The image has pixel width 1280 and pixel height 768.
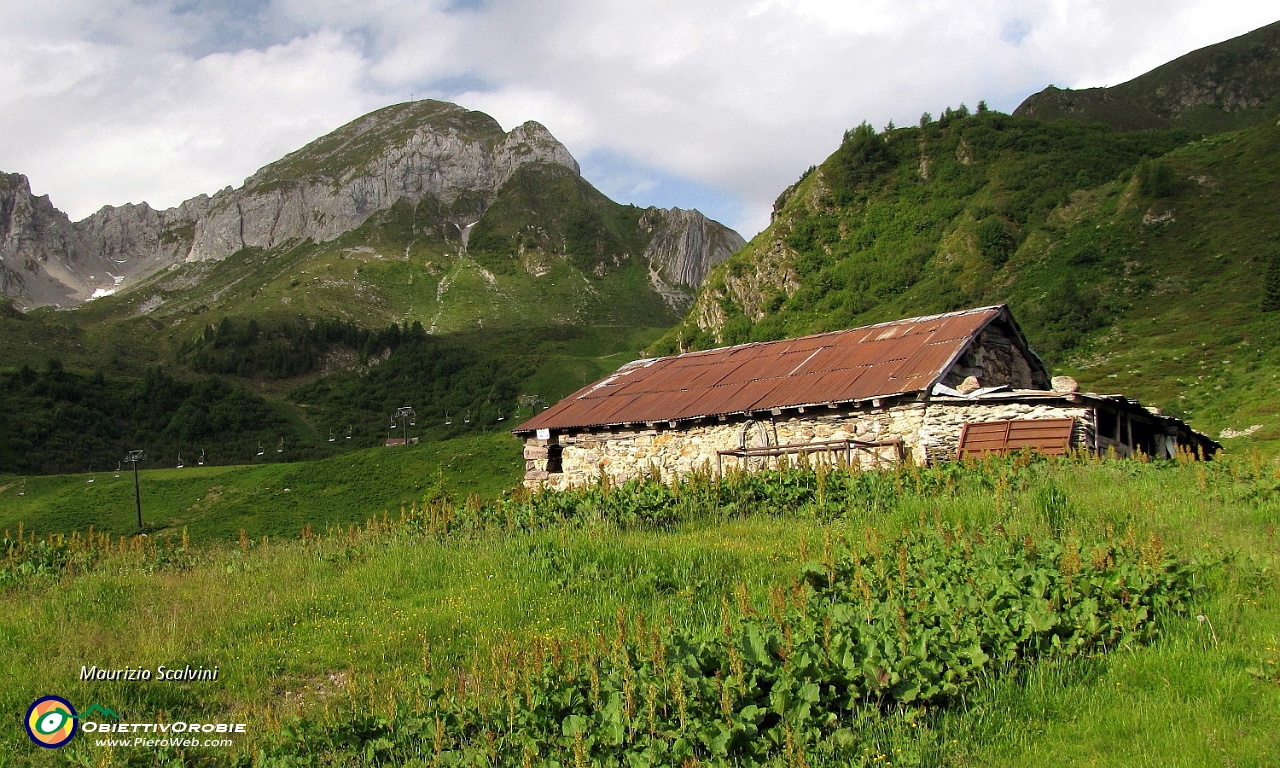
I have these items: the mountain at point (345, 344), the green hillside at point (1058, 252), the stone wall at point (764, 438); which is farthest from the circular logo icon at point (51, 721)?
the mountain at point (345, 344)

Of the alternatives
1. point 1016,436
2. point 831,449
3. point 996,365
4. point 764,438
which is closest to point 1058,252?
point 996,365

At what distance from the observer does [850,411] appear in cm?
1709

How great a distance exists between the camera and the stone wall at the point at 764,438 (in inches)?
620

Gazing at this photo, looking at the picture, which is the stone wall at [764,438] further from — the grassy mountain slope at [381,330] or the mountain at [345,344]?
the grassy mountain slope at [381,330]

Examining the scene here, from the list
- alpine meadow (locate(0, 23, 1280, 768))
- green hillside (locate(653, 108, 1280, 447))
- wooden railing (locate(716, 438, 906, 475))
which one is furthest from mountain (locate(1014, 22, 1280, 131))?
wooden railing (locate(716, 438, 906, 475))

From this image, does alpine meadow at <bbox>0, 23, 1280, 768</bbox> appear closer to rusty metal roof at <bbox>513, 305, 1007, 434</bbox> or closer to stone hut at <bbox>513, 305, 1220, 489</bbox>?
stone hut at <bbox>513, 305, 1220, 489</bbox>

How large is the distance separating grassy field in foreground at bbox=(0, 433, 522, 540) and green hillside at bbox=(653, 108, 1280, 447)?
2416 cm

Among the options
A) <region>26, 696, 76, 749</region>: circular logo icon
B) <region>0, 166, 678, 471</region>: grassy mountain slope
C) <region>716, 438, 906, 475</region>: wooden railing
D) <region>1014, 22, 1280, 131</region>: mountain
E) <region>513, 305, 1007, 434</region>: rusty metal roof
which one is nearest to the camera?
<region>26, 696, 76, 749</region>: circular logo icon

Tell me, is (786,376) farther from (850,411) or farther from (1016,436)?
(1016,436)

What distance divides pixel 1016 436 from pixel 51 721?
14.6 meters

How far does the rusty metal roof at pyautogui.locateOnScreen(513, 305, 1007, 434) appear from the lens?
1716 centimetres

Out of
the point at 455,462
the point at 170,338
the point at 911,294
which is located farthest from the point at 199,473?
the point at 170,338

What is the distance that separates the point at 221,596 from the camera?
838cm

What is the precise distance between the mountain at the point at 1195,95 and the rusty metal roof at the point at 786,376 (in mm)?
89636
